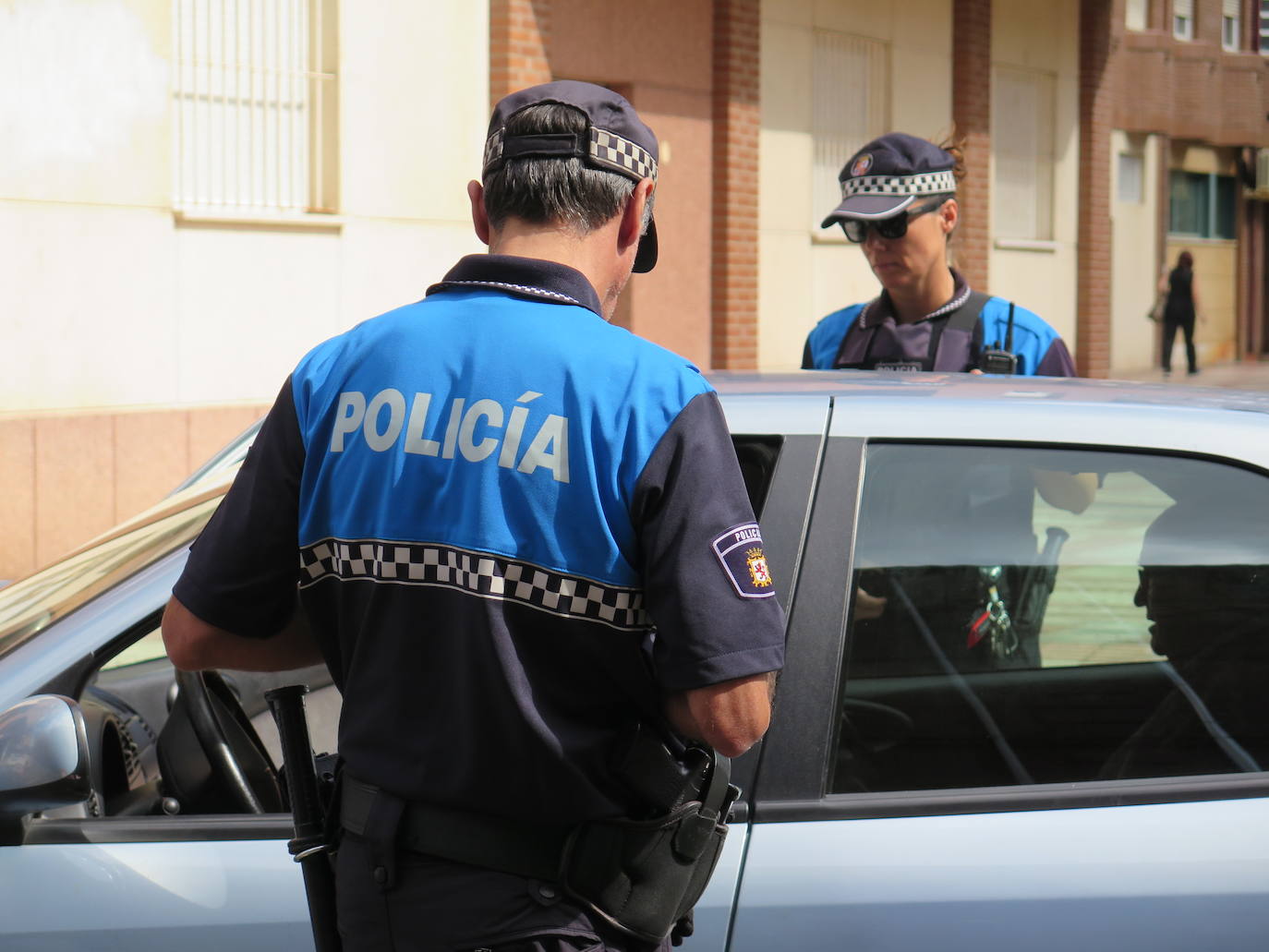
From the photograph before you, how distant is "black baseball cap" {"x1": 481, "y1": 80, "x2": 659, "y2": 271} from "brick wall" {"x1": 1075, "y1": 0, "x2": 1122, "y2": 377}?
54.6 ft

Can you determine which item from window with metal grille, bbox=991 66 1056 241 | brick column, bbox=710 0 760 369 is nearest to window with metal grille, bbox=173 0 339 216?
brick column, bbox=710 0 760 369

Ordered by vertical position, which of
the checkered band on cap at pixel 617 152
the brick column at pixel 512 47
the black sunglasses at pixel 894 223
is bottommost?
the checkered band on cap at pixel 617 152

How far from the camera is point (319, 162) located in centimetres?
958

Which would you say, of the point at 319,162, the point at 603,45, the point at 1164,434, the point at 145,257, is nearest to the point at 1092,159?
the point at 603,45

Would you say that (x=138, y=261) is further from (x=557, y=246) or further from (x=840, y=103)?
(x=557, y=246)

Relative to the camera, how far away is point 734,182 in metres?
12.3

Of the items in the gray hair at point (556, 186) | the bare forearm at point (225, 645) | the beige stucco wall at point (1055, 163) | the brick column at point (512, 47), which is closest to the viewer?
the gray hair at point (556, 186)

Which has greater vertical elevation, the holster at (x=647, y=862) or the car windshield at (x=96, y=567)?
the car windshield at (x=96, y=567)

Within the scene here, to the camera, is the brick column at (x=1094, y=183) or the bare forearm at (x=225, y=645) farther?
the brick column at (x=1094, y=183)

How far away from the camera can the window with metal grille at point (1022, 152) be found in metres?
16.5

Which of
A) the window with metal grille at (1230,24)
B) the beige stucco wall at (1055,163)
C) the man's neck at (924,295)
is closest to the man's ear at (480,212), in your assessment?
the man's neck at (924,295)

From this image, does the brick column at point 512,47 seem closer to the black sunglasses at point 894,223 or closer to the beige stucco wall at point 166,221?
the beige stucco wall at point 166,221

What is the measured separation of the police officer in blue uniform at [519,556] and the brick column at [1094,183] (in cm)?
1658

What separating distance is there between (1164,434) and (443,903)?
1.24 metres
